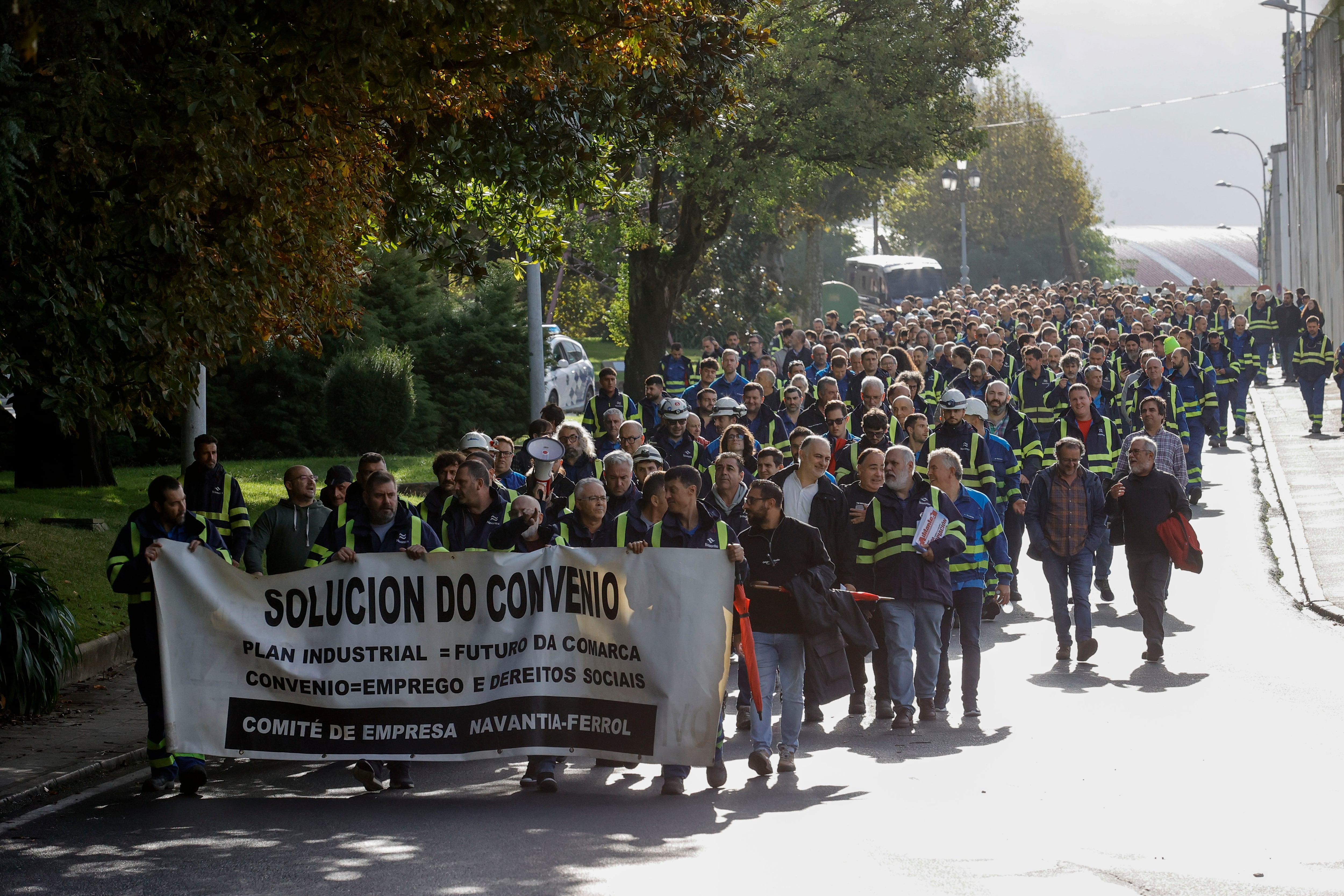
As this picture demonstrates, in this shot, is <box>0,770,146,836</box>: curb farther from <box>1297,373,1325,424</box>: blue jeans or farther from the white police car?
the white police car

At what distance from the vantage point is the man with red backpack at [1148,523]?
476 inches

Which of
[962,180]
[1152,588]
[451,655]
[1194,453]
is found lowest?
[1152,588]

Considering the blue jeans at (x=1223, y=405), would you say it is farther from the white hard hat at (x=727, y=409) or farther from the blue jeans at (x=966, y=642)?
the blue jeans at (x=966, y=642)

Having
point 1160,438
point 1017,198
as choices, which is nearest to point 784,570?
point 1160,438

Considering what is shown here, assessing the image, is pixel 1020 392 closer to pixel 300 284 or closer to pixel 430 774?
pixel 300 284

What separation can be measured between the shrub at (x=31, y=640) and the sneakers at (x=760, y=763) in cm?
494

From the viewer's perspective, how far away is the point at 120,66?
959 cm

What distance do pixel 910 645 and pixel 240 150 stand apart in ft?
17.0

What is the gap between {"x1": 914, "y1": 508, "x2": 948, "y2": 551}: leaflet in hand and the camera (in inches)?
402

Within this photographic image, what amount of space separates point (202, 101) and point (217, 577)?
278 centimetres

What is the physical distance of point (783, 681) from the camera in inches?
369

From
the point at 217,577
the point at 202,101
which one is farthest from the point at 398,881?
the point at 202,101

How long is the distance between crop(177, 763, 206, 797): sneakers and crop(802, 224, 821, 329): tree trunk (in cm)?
5351

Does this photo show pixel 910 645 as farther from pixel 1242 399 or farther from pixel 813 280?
pixel 813 280
